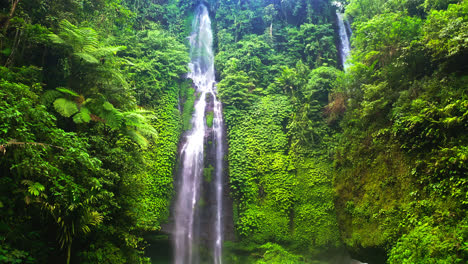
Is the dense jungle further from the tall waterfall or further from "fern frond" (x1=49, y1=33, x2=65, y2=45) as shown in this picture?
the tall waterfall

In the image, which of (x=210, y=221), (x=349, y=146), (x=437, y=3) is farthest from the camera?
(x=210, y=221)

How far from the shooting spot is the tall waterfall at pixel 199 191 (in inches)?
427

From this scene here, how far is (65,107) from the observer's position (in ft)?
17.5

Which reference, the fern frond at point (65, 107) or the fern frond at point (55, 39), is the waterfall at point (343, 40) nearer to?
the fern frond at point (55, 39)

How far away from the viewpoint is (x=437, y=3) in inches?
351

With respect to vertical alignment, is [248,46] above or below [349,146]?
above

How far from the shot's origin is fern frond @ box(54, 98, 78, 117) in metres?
5.27

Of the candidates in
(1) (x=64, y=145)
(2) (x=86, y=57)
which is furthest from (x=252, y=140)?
(1) (x=64, y=145)

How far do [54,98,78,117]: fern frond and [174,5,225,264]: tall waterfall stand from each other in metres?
7.28

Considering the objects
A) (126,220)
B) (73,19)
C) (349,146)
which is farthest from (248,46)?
(126,220)

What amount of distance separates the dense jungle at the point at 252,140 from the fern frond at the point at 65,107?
0.04m

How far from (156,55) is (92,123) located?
986cm

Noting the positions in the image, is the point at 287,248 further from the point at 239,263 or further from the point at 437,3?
the point at 437,3

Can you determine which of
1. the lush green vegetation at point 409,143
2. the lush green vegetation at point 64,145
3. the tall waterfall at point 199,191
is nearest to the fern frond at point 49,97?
the lush green vegetation at point 64,145
